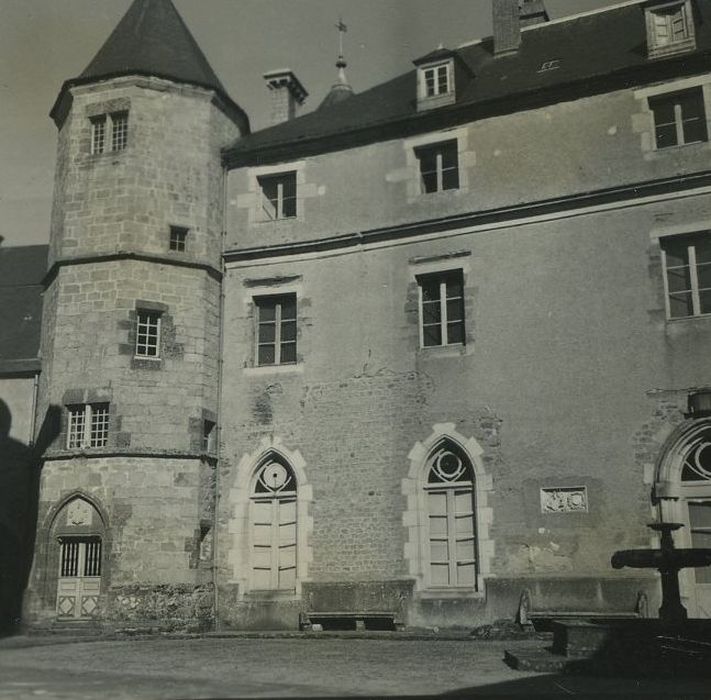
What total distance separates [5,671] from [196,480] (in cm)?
702

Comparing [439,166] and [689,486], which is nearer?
[689,486]

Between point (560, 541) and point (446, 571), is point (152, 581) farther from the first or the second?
point (560, 541)

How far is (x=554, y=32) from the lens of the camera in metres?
18.3

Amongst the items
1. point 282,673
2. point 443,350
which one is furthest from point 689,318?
point 282,673

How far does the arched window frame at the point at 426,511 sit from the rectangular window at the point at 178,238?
572 cm

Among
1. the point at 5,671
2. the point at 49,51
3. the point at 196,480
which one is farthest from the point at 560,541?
the point at 49,51

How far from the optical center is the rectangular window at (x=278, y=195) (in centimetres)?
1800

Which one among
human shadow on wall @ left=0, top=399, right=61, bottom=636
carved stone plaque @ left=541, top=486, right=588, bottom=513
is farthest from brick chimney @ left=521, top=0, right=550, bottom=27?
human shadow on wall @ left=0, top=399, right=61, bottom=636

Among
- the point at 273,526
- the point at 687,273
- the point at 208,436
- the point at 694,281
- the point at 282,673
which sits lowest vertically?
the point at 282,673

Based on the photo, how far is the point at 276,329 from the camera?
684 inches

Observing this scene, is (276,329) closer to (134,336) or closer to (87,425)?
(134,336)

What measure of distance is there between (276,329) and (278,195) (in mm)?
2729

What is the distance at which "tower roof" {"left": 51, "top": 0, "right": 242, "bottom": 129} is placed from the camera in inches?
695

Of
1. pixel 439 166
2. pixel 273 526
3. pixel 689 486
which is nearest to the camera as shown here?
pixel 689 486
